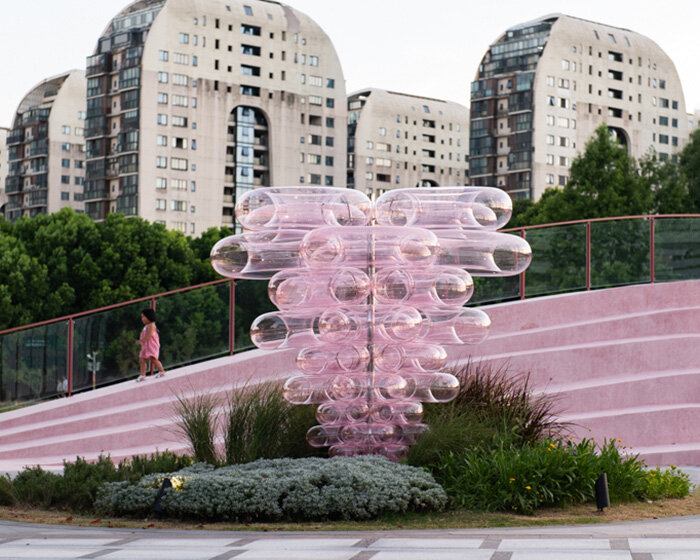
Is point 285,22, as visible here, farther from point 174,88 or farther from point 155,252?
point 155,252

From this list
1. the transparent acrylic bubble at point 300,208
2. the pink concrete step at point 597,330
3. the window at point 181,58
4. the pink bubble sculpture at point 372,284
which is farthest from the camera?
the window at point 181,58

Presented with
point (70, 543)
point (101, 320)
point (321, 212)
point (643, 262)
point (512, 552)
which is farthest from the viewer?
point (643, 262)

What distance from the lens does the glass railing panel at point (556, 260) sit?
1802 centimetres

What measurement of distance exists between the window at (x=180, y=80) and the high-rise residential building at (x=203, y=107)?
0.08m

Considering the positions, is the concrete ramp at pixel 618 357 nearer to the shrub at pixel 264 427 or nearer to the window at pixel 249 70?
the shrub at pixel 264 427

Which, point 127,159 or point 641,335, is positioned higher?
point 127,159

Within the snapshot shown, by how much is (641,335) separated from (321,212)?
27.7 ft

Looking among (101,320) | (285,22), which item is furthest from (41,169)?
(101,320)

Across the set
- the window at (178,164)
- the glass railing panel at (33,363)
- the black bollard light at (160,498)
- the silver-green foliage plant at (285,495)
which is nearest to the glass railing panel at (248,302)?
the glass railing panel at (33,363)

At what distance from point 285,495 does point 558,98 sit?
89988 millimetres

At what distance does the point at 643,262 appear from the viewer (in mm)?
18266

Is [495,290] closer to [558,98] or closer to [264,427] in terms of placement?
[264,427]

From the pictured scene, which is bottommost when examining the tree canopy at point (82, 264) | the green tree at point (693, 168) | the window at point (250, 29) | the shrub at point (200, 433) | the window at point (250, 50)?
the shrub at point (200, 433)

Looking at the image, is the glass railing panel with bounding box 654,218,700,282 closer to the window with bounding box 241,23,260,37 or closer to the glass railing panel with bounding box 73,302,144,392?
the glass railing panel with bounding box 73,302,144,392
